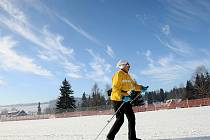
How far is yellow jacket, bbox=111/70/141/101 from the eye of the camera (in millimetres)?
6379

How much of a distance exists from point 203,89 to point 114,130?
77.1 metres

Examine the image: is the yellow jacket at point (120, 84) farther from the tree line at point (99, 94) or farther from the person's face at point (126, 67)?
the tree line at point (99, 94)

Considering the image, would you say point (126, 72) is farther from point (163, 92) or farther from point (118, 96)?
point (163, 92)

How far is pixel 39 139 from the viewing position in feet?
28.9

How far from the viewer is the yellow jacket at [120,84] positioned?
20.9ft

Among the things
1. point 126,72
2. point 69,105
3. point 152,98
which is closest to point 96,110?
point 69,105

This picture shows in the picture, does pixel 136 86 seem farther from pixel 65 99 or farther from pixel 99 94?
pixel 99 94

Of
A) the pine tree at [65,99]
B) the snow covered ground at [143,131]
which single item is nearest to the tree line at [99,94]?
the pine tree at [65,99]

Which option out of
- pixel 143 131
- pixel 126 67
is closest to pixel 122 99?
pixel 126 67

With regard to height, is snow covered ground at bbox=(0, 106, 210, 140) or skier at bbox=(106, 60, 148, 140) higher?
skier at bbox=(106, 60, 148, 140)

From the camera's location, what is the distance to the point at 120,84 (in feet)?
21.0

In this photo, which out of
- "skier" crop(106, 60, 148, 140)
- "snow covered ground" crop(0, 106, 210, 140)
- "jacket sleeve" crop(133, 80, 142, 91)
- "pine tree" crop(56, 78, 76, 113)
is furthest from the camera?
"pine tree" crop(56, 78, 76, 113)

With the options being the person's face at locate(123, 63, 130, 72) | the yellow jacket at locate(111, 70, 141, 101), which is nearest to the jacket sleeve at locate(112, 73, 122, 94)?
the yellow jacket at locate(111, 70, 141, 101)

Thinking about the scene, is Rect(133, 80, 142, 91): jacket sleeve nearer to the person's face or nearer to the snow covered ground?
the person's face
